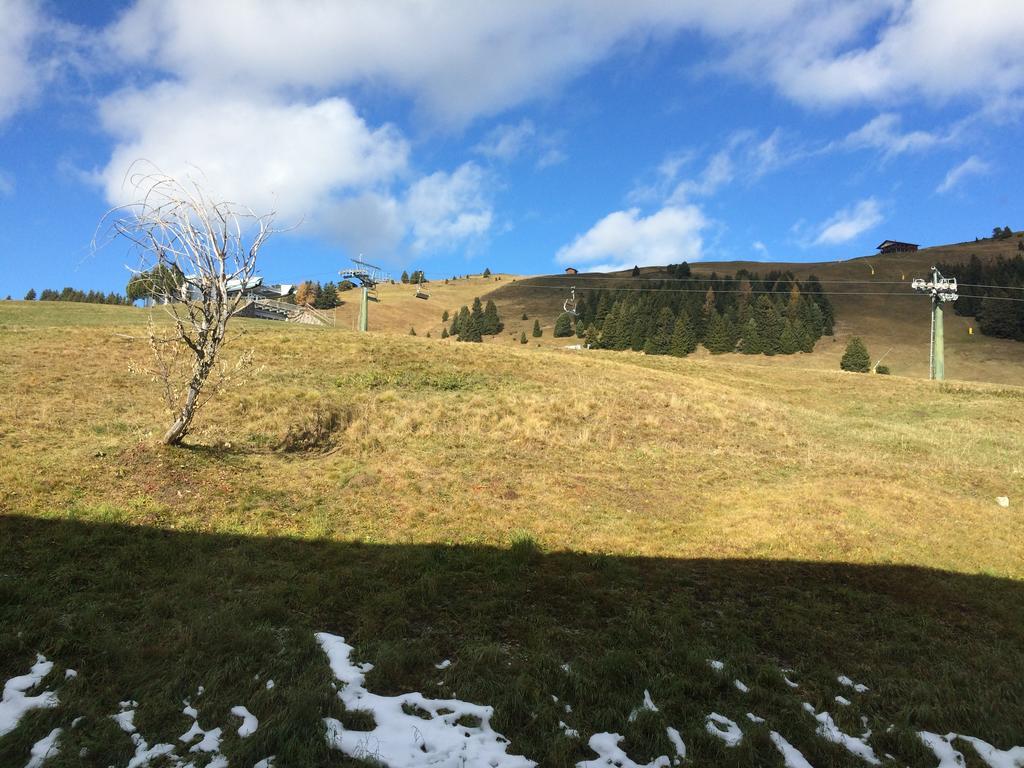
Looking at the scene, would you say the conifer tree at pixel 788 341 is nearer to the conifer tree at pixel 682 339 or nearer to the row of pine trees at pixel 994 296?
the conifer tree at pixel 682 339

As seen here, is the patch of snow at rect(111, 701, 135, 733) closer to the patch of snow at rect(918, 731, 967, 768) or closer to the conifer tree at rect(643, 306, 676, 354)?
the patch of snow at rect(918, 731, 967, 768)

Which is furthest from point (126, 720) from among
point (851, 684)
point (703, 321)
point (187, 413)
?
point (703, 321)

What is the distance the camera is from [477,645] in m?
6.50

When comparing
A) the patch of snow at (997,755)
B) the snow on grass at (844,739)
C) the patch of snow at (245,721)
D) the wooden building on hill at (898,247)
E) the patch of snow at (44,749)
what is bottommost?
the patch of snow at (997,755)

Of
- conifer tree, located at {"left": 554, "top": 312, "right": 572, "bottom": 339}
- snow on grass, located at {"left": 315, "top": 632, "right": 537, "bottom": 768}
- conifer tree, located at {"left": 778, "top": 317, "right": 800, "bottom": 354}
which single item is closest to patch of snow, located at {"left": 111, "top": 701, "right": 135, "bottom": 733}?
snow on grass, located at {"left": 315, "top": 632, "right": 537, "bottom": 768}

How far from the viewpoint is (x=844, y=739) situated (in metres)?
5.16

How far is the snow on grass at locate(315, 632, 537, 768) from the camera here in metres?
4.58

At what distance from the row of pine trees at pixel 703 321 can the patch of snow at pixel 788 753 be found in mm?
94462

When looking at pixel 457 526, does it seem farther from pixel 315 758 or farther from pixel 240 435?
pixel 240 435

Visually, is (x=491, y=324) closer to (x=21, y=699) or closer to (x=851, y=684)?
(x=851, y=684)

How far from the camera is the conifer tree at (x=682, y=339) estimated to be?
9612cm

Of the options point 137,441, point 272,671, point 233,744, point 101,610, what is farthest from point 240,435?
point 233,744

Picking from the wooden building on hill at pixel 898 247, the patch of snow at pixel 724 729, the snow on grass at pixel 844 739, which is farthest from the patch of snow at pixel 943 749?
the wooden building on hill at pixel 898 247

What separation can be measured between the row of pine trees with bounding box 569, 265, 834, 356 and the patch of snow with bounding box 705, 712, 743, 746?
94310 mm
